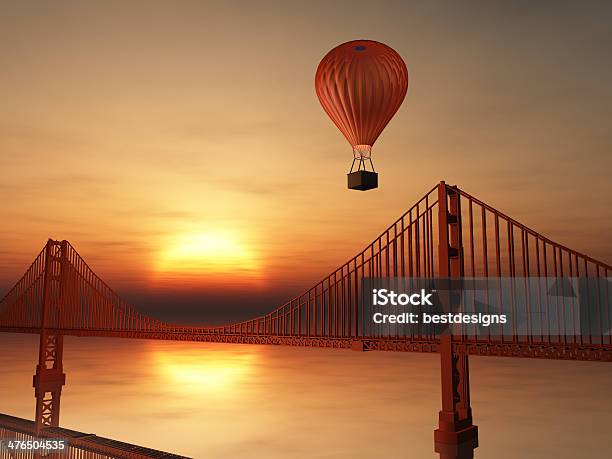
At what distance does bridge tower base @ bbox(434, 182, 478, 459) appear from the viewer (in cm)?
1866

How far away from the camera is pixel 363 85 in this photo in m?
16.3

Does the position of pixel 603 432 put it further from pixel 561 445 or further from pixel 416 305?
pixel 416 305

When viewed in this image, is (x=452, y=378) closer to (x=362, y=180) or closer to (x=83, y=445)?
(x=362, y=180)

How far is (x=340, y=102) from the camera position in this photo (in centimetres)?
1666

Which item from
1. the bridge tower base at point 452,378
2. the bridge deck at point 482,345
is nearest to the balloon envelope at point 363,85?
the bridge tower base at point 452,378

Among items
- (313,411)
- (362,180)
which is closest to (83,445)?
(362,180)

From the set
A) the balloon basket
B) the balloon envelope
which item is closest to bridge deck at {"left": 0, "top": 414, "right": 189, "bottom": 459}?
the balloon basket

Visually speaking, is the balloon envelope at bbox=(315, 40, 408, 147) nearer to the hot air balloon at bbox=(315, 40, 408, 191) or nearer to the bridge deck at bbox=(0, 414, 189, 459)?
the hot air balloon at bbox=(315, 40, 408, 191)

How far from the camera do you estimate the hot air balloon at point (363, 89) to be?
53.4 feet

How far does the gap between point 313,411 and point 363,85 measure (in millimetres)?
140910

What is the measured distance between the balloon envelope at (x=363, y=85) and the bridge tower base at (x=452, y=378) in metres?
4.96

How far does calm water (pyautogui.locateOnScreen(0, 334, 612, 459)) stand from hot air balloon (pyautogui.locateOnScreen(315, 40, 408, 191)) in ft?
241

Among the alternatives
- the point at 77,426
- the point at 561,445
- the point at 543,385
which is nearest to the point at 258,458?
the point at 77,426

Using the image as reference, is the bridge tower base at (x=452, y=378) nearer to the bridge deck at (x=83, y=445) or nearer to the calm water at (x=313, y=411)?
the bridge deck at (x=83, y=445)
